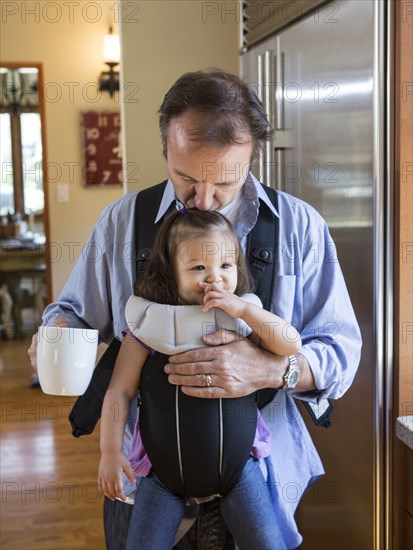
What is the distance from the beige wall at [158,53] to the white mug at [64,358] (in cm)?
119

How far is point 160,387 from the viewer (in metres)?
1.36

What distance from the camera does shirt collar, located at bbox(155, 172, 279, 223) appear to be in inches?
58.0

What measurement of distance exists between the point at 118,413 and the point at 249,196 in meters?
0.48

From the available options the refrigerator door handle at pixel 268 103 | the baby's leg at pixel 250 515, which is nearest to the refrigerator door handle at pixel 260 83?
the refrigerator door handle at pixel 268 103

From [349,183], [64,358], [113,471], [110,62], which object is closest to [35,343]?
[64,358]

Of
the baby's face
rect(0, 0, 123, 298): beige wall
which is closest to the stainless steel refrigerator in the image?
the baby's face

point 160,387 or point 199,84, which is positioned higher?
point 199,84

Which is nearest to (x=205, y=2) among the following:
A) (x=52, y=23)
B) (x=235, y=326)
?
(x=235, y=326)

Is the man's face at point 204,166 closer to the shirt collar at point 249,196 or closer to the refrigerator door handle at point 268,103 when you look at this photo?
the shirt collar at point 249,196

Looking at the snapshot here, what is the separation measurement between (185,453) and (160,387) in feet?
0.41

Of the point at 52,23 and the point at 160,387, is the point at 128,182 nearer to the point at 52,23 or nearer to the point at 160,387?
the point at 160,387

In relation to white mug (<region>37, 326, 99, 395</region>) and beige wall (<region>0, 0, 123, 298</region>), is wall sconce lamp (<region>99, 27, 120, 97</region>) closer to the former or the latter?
beige wall (<region>0, 0, 123, 298</region>)

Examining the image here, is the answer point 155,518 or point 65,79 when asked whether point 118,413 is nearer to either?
point 155,518

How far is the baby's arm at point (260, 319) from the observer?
128 cm
